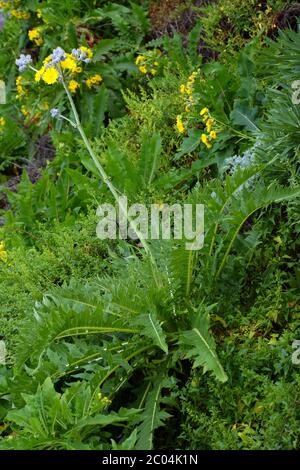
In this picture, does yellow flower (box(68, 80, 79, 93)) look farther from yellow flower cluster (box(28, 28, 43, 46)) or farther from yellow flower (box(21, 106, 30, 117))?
yellow flower cluster (box(28, 28, 43, 46))

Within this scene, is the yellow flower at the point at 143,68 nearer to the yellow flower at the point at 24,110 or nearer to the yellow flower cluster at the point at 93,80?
the yellow flower cluster at the point at 93,80

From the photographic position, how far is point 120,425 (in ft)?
11.6

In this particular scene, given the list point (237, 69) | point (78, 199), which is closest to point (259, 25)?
point (237, 69)

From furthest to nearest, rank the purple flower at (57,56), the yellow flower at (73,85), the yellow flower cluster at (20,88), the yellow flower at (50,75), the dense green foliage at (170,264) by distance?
the yellow flower cluster at (20,88) → the yellow flower at (73,85) → the yellow flower at (50,75) → the purple flower at (57,56) → the dense green foliage at (170,264)

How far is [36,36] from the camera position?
7.23 meters

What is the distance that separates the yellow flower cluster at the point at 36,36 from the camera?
7.20m

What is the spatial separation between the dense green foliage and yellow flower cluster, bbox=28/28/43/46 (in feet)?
2.05

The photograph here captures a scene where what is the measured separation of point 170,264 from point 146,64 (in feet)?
9.96

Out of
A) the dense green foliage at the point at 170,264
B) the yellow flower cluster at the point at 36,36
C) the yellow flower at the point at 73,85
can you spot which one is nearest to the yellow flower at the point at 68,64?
the dense green foliage at the point at 170,264

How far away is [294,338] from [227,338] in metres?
0.32

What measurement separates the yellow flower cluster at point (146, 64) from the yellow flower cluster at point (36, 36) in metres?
1.13

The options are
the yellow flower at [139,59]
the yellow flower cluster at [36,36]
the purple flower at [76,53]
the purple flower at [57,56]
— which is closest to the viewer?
the purple flower at [57,56]

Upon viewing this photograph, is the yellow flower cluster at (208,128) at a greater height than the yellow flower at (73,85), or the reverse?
the yellow flower at (73,85)

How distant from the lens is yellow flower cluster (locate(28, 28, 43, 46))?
720 cm
